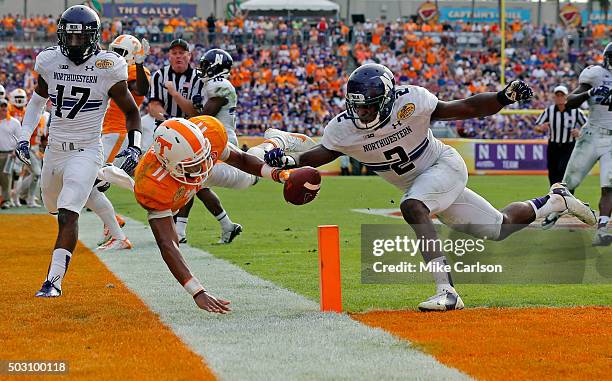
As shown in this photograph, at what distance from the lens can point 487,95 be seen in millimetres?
5742

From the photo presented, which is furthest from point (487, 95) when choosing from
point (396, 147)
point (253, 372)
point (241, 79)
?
point (241, 79)

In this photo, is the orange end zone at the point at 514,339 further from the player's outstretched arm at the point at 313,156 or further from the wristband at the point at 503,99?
the wristband at the point at 503,99

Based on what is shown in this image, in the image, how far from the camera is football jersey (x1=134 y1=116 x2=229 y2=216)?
17.3 feet

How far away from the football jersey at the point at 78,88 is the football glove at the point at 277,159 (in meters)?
1.60

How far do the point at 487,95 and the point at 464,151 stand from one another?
2093 centimetres

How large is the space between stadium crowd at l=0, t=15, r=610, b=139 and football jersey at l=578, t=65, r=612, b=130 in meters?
18.3

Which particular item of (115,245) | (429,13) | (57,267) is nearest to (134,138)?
(57,267)

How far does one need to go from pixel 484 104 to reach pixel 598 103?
12.7 feet

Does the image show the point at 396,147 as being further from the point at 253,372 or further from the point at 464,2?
the point at 464,2

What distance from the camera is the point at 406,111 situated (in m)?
5.76

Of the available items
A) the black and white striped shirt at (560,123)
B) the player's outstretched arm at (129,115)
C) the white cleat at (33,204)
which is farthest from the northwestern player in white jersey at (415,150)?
the white cleat at (33,204)

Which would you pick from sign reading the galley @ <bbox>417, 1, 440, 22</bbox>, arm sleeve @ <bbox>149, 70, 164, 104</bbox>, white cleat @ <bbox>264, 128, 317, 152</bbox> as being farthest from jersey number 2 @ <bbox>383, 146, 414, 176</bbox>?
sign reading the galley @ <bbox>417, 1, 440, 22</bbox>

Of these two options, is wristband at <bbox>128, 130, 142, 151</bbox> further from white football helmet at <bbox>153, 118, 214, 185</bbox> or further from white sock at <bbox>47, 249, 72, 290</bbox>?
white football helmet at <bbox>153, 118, 214, 185</bbox>

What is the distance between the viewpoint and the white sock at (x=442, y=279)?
5492 millimetres
